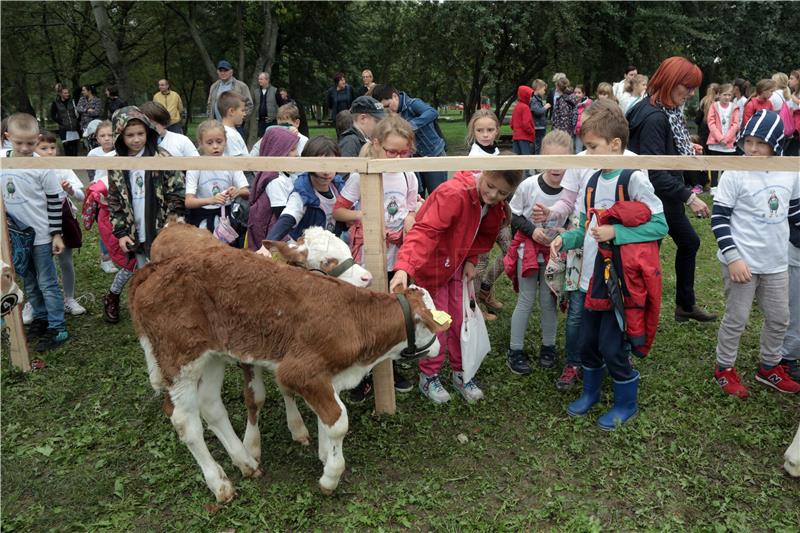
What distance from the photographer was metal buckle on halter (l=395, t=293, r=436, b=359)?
11.3ft

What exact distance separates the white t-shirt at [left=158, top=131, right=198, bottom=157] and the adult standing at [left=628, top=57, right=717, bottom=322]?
4163mm

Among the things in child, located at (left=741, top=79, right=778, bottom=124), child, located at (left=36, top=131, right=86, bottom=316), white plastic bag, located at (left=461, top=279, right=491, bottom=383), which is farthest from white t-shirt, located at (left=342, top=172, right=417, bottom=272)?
child, located at (left=741, top=79, right=778, bottom=124)

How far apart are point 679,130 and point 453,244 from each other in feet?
9.89

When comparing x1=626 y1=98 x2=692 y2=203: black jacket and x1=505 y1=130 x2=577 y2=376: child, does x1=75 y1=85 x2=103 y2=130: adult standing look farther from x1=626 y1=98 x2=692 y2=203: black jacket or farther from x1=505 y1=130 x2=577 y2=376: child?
x1=626 y1=98 x2=692 y2=203: black jacket

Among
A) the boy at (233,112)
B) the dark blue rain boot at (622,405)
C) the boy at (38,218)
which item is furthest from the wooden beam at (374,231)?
the boy at (233,112)

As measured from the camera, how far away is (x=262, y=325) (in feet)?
10.9

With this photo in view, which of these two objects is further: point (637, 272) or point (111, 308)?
point (111, 308)

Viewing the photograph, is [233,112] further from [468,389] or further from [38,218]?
[468,389]

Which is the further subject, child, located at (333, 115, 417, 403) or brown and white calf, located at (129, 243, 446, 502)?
child, located at (333, 115, 417, 403)

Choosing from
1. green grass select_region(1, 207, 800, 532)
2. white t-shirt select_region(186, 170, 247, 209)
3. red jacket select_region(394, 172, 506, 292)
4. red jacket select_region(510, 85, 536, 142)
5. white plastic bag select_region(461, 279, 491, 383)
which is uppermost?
red jacket select_region(510, 85, 536, 142)

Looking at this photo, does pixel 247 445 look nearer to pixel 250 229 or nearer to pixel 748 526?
pixel 250 229

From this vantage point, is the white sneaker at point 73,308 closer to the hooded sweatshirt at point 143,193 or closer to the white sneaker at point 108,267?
the white sneaker at point 108,267

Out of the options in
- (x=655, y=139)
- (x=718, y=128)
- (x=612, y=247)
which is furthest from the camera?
(x=718, y=128)

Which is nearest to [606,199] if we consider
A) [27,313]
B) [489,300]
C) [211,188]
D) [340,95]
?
[489,300]
